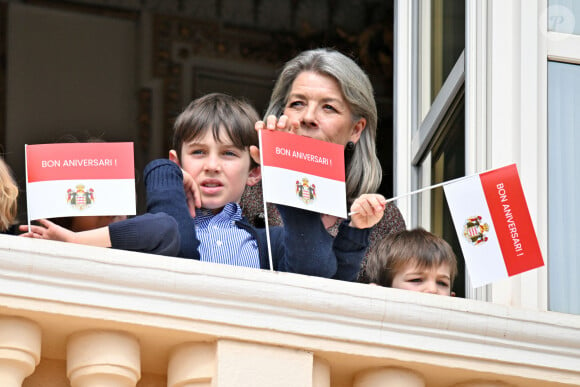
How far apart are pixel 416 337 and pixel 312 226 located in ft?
1.41

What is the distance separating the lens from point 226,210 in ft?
17.9

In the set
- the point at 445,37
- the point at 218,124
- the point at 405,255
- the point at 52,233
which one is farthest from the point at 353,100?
the point at 52,233

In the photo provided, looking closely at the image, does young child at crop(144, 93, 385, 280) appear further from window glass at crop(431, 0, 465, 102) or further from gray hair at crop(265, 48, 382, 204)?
window glass at crop(431, 0, 465, 102)

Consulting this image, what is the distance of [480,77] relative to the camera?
6.23m

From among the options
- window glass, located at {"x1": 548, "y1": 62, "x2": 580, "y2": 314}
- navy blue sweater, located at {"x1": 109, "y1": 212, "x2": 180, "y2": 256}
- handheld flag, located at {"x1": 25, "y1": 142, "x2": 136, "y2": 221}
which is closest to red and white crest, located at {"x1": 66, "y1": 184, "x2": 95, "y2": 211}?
handheld flag, located at {"x1": 25, "y1": 142, "x2": 136, "y2": 221}

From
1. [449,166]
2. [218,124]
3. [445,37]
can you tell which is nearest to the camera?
[218,124]

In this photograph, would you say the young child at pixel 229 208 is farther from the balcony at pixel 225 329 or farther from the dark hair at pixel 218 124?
Answer: the balcony at pixel 225 329

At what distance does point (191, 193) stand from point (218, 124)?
0.28 meters

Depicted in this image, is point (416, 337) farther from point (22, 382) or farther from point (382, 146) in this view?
point (382, 146)

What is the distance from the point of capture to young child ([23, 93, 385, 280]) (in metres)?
5.10

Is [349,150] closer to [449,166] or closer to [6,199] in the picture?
[449,166]

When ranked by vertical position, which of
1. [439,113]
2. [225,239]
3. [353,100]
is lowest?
[225,239]

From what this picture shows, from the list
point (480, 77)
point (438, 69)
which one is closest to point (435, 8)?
point (438, 69)

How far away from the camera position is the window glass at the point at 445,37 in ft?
21.9
